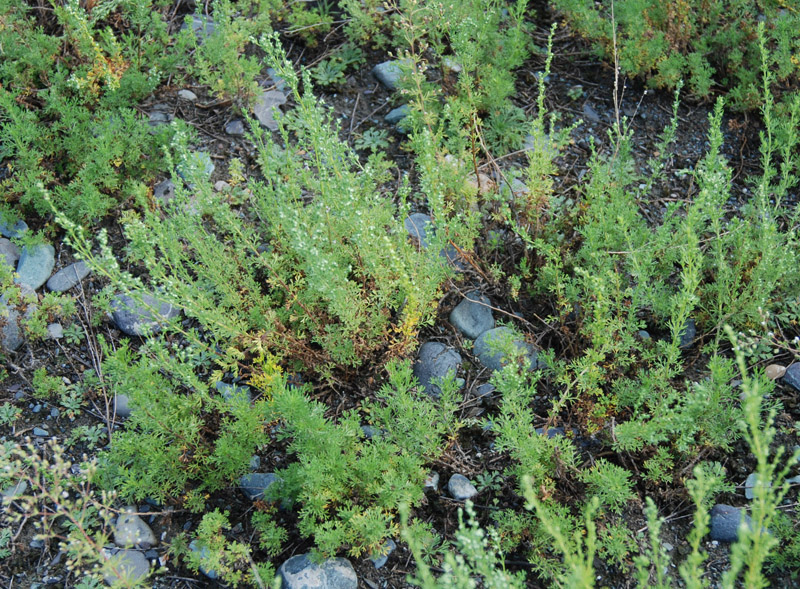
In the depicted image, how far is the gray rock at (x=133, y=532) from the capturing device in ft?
12.3

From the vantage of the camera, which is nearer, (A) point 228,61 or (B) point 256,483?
(B) point 256,483

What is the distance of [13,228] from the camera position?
5121 millimetres

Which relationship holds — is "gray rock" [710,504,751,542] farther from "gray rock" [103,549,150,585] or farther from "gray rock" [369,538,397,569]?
"gray rock" [103,549,150,585]

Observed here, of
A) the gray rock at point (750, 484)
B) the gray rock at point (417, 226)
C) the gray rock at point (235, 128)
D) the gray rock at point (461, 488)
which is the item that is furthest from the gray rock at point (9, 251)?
the gray rock at point (750, 484)

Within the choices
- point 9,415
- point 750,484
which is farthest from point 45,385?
point 750,484

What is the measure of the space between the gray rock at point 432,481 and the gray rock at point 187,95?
12.9ft

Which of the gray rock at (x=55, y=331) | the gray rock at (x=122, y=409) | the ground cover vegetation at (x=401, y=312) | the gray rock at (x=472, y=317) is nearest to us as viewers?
the ground cover vegetation at (x=401, y=312)

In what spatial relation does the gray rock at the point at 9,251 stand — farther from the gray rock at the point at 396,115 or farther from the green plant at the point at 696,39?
the green plant at the point at 696,39

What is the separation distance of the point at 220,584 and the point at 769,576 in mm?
2797

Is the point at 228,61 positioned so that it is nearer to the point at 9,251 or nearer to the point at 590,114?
the point at 9,251

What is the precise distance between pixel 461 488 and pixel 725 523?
4.58ft

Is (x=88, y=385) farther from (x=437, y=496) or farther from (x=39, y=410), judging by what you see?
(x=437, y=496)

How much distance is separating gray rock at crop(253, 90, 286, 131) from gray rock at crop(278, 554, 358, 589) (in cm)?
361

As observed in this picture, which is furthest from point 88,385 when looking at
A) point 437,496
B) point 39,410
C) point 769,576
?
point 769,576
